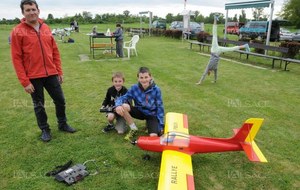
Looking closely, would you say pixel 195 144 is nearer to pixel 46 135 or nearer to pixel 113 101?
pixel 113 101

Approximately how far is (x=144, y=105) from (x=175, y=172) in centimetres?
160

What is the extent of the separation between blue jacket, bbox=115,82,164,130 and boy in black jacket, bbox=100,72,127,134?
305mm

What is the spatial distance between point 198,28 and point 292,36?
30.8ft

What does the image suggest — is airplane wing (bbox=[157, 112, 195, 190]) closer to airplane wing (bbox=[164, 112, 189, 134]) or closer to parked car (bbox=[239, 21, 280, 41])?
airplane wing (bbox=[164, 112, 189, 134])

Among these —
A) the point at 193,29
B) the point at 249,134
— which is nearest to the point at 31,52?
the point at 249,134

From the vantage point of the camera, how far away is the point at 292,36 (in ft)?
91.3

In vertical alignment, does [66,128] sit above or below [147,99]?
below

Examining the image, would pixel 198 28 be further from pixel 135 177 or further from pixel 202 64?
pixel 135 177

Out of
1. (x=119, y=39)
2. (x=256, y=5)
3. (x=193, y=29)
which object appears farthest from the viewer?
(x=193, y=29)

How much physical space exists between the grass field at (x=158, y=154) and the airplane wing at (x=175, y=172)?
12.8 inches

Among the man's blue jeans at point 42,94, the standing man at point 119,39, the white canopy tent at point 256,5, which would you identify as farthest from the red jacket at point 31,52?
the white canopy tent at point 256,5

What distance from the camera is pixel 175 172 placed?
3.24 m

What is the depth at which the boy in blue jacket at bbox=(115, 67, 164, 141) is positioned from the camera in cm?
448

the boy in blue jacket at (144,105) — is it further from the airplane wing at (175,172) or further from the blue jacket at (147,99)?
the airplane wing at (175,172)
